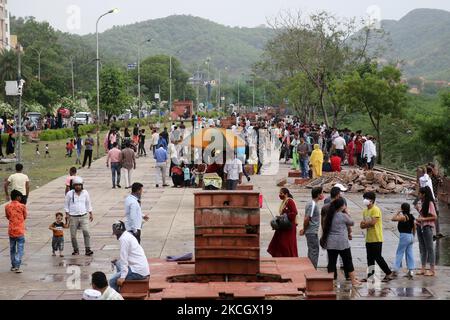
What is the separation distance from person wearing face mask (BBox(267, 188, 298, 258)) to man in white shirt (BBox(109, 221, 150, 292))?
343 cm

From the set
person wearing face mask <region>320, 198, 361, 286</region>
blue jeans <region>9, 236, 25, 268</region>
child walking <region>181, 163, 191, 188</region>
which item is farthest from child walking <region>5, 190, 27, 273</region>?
child walking <region>181, 163, 191, 188</region>

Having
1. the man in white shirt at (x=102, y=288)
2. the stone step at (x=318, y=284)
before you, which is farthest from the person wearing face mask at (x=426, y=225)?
the man in white shirt at (x=102, y=288)

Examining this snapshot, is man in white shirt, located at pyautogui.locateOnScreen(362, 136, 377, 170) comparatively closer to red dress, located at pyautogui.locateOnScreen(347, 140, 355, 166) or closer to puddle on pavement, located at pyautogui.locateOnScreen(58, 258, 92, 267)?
red dress, located at pyautogui.locateOnScreen(347, 140, 355, 166)

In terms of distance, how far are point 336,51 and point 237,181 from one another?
29.5 meters

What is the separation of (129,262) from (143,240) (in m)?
7.02

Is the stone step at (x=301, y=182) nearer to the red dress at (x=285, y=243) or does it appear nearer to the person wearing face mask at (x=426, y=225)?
the person wearing face mask at (x=426, y=225)

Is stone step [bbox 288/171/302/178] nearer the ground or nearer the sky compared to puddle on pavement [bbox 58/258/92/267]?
nearer the sky

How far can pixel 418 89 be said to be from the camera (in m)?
136

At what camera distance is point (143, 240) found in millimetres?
18422

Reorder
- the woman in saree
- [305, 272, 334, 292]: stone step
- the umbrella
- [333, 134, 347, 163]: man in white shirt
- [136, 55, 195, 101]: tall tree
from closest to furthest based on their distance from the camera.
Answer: [305, 272, 334, 292]: stone step, the woman in saree, the umbrella, [333, 134, 347, 163]: man in white shirt, [136, 55, 195, 101]: tall tree

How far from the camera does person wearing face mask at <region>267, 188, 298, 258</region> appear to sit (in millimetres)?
14266

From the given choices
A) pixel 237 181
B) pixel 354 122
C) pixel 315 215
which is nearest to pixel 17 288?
pixel 315 215

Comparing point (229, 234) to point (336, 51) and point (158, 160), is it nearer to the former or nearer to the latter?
point (158, 160)

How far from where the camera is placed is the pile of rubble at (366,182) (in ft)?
90.3
